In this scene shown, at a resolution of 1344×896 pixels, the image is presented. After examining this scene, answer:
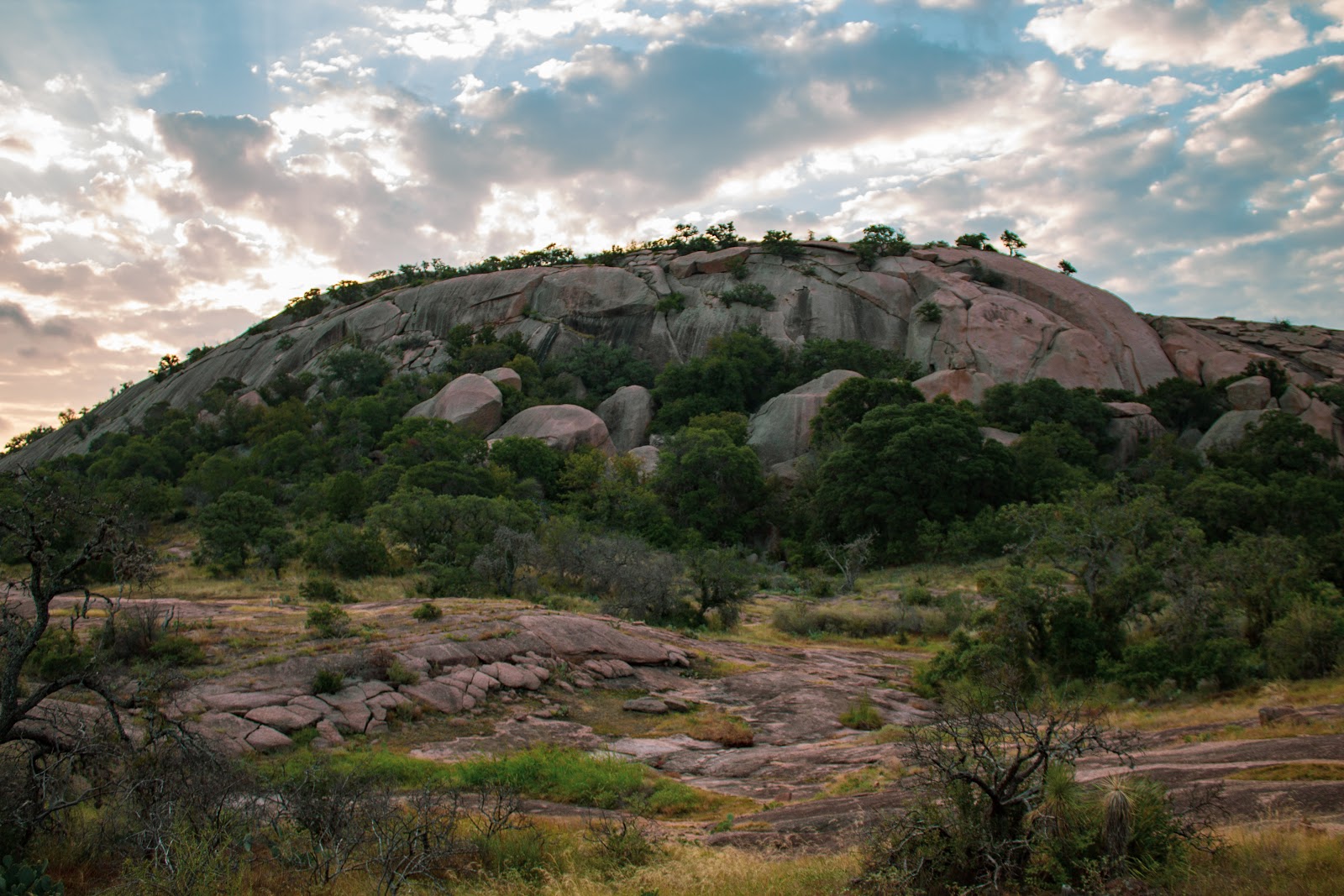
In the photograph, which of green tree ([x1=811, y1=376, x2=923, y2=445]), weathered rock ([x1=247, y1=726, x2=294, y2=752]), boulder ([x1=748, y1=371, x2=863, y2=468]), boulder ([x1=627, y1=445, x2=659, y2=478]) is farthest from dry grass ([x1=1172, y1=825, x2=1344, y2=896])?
boulder ([x1=748, y1=371, x2=863, y2=468])

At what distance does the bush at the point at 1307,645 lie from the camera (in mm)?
13578

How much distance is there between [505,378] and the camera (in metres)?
54.9

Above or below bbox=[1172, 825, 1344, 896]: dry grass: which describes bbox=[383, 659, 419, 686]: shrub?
above

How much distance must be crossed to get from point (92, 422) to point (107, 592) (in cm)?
6004

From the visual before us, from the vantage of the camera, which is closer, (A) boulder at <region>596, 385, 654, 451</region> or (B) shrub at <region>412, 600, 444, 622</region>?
(B) shrub at <region>412, 600, 444, 622</region>

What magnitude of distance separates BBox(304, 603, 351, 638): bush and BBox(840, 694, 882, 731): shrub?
9.27 meters

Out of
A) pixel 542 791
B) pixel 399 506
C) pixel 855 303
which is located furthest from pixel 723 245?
pixel 542 791

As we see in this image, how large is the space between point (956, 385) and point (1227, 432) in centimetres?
1371

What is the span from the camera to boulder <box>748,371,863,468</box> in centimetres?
4812

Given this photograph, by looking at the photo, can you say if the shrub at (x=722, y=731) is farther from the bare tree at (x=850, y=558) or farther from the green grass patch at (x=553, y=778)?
the bare tree at (x=850, y=558)

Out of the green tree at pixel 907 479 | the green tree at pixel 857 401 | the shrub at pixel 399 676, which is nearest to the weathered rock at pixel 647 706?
the shrub at pixel 399 676

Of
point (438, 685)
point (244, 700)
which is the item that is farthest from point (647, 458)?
point (244, 700)

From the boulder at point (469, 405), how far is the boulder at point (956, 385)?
2465 cm

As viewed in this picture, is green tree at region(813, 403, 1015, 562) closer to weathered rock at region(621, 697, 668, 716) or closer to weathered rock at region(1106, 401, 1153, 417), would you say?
weathered rock at region(1106, 401, 1153, 417)
